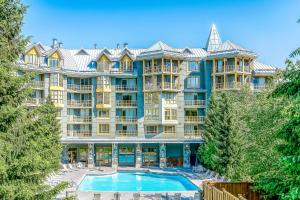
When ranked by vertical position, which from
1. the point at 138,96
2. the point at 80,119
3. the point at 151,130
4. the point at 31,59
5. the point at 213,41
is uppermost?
the point at 213,41

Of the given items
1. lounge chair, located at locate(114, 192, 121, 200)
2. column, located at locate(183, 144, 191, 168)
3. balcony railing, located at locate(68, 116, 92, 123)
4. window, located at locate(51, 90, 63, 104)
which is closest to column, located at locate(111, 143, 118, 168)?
balcony railing, located at locate(68, 116, 92, 123)

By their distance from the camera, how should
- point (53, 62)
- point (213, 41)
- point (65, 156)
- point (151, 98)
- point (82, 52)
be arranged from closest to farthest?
point (53, 62) → point (151, 98) → point (65, 156) → point (213, 41) → point (82, 52)

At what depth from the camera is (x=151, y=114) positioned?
4438 cm

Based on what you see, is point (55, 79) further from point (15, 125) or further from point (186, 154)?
point (15, 125)

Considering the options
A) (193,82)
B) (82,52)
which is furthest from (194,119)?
(82,52)

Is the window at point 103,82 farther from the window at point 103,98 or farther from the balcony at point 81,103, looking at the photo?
the balcony at point 81,103

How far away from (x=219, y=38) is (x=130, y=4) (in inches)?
1275

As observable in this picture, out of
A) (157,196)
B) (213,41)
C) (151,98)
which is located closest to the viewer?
(157,196)

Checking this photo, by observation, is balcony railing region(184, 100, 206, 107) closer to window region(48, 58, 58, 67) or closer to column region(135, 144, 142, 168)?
column region(135, 144, 142, 168)

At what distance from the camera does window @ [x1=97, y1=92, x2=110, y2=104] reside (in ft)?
149

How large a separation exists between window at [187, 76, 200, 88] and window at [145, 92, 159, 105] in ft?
17.0

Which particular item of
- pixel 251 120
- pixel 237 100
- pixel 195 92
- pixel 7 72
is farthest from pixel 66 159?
pixel 7 72

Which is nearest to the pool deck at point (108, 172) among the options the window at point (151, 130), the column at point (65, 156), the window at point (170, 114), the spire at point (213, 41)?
the column at point (65, 156)

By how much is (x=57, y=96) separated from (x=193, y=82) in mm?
18297
